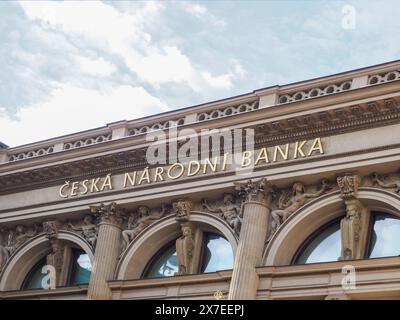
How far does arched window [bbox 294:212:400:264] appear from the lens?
2448 cm

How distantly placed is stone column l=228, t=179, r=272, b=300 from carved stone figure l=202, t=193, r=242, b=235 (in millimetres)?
510

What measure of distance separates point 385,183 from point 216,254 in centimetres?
648

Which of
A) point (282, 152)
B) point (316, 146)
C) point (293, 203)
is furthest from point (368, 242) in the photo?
point (282, 152)

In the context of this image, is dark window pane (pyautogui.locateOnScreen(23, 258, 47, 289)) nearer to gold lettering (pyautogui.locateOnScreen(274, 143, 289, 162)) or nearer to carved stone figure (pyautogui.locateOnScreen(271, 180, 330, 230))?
carved stone figure (pyautogui.locateOnScreen(271, 180, 330, 230))

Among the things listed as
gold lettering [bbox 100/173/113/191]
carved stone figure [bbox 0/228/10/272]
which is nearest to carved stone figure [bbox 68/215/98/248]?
gold lettering [bbox 100/173/113/191]

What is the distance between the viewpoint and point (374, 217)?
2517cm

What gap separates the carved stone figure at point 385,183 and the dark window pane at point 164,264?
7.86m

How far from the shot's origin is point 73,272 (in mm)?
30969

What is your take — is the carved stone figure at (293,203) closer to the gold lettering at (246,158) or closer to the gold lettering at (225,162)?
the gold lettering at (246,158)

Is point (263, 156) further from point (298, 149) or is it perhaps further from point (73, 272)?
point (73, 272)

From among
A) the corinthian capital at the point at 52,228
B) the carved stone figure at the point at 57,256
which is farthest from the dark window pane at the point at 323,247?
the corinthian capital at the point at 52,228

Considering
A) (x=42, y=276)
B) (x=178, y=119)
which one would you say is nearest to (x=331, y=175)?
(x=178, y=119)
